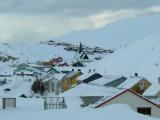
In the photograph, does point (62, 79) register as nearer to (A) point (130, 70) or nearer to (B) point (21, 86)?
(B) point (21, 86)

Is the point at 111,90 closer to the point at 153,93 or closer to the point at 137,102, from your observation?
the point at 137,102

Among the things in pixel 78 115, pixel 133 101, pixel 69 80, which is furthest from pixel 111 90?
pixel 69 80

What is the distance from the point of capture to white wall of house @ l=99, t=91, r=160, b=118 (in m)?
29.4

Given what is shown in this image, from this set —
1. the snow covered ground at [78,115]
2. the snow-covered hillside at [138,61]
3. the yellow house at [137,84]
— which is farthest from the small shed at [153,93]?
the snow covered ground at [78,115]

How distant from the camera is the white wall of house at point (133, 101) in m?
29.4

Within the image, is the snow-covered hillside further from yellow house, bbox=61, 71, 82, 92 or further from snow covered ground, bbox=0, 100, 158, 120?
snow covered ground, bbox=0, 100, 158, 120

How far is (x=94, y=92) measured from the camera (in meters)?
36.5

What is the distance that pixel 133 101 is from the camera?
30.1 m

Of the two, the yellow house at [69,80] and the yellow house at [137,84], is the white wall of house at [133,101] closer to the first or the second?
the yellow house at [137,84]

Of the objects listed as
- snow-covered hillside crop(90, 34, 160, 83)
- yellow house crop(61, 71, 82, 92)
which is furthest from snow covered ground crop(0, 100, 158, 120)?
yellow house crop(61, 71, 82, 92)

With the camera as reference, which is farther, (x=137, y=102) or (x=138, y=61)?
(x=138, y=61)

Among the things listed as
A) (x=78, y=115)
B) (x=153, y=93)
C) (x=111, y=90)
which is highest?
(x=78, y=115)

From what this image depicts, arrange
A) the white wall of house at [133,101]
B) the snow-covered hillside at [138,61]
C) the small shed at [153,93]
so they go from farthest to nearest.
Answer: the snow-covered hillside at [138,61]
the small shed at [153,93]
the white wall of house at [133,101]

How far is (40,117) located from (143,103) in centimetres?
1615
